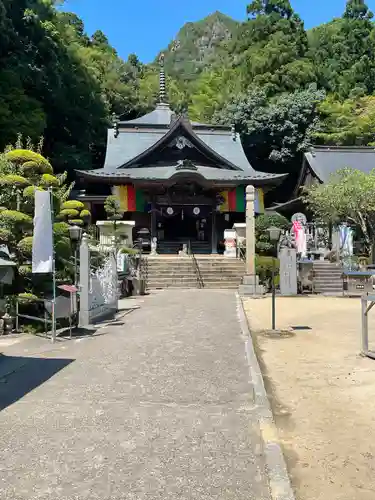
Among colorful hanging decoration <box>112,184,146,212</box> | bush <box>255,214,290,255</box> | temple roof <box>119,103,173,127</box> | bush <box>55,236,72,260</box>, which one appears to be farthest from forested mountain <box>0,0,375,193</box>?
bush <box>55,236,72,260</box>

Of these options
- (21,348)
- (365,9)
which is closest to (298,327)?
(21,348)

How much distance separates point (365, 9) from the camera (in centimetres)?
4428

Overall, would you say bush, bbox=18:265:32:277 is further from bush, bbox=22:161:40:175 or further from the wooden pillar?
the wooden pillar

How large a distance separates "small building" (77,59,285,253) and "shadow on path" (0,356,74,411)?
57.3 feet

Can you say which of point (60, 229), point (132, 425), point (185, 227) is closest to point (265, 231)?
point (185, 227)

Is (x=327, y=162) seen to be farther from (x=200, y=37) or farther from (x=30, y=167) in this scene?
(x=200, y=37)

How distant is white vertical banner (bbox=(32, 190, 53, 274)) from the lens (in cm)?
848

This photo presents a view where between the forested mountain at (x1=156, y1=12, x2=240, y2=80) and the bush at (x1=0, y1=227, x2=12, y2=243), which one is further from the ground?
the forested mountain at (x1=156, y1=12, x2=240, y2=80)

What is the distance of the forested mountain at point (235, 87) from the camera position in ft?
86.4

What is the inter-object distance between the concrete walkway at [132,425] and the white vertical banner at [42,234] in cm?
151

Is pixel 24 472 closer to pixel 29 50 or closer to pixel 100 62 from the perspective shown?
pixel 29 50

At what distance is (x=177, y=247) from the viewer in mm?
26109

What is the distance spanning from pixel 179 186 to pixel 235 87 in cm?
1878

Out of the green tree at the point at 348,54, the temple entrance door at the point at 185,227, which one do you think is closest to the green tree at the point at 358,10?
the green tree at the point at 348,54
